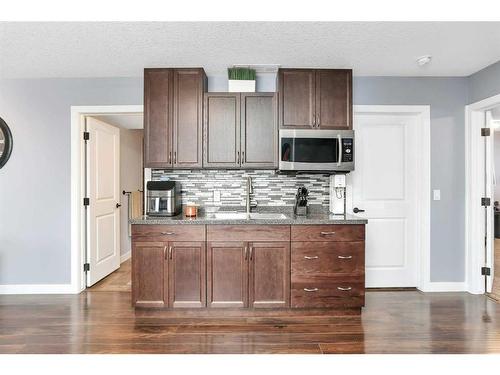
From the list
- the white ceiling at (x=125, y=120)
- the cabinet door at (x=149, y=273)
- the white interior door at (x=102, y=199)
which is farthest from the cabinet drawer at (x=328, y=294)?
the white ceiling at (x=125, y=120)

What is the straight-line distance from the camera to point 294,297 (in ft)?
8.93

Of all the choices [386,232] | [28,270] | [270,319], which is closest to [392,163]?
[386,232]

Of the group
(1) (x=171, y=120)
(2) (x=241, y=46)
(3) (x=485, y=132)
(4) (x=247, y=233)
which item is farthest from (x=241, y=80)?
(3) (x=485, y=132)

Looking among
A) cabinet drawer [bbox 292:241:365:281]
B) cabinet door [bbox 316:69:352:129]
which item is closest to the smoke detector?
cabinet door [bbox 316:69:352:129]

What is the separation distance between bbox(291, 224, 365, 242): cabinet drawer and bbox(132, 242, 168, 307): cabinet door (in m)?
1.13

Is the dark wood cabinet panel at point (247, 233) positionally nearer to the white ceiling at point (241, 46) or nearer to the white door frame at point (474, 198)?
the white ceiling at point (241, 46)

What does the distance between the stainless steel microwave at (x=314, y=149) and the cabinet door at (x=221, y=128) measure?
438mm

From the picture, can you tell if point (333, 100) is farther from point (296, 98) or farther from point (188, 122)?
point (188, 122)

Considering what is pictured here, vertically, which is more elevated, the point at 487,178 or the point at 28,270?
the point at 487,178

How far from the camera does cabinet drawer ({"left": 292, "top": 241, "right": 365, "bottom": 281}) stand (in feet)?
8.93

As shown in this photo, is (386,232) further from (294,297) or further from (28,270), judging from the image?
(28,270)

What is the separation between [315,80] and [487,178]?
2.08 meters

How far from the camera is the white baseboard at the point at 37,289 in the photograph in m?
3.34

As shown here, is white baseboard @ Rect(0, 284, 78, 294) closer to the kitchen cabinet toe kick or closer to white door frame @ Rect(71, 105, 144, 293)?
white door frame @ Rect(71, 105, 144, 293)
